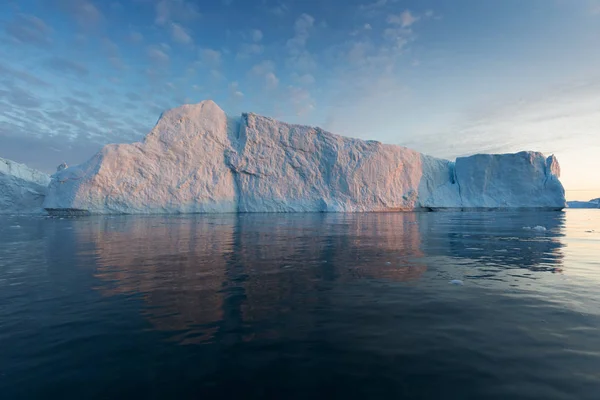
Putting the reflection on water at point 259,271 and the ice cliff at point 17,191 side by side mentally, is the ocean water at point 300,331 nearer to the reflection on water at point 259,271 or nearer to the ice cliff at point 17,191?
the reflection on water at point 259,271

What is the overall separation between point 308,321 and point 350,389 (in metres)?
1.31

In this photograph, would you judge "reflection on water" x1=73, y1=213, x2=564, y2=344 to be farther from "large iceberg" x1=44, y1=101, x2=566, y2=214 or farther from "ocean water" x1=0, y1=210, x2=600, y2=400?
"large iceberg" x1=44, y1=101, x2=566, y2=214

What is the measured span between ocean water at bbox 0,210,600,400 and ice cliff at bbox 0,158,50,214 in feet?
155

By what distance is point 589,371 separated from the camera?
252 cm

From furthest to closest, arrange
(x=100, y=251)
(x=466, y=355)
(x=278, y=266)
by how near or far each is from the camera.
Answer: (x=100, y=251), (x=278, y=266), (x=466, y=355)

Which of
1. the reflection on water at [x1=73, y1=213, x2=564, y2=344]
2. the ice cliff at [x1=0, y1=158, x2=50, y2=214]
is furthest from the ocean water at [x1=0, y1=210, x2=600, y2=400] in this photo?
the ice cliff at [x1=0, y1=158, x2=50, y2=214]

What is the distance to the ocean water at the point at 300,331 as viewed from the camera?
7.71 ft

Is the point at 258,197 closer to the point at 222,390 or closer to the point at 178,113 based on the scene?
the point at 178,113

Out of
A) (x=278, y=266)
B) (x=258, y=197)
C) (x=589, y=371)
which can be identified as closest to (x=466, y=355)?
(x=589, y=371)

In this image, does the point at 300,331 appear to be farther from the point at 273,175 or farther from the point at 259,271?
the point at 273,175

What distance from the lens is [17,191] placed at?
135 feet

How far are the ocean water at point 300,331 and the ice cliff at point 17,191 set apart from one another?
47290 mm

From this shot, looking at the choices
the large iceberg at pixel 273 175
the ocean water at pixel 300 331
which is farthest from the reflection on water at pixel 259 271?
the large iceberg at pixel 273 175

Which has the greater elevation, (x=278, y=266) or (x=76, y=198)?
(x=76, y=198)
